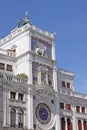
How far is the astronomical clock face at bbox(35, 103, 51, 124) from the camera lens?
5491 cm

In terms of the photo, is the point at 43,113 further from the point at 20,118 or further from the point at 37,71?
the point at 37,71

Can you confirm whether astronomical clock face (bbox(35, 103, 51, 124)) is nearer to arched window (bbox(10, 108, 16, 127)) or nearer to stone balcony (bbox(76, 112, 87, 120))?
arched window (bbox(10, 108, 16, 127))

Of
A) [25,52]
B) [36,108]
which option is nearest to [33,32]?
[25,52]

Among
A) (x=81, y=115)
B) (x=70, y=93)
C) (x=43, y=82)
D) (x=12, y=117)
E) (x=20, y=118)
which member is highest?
(x=43, y=82)

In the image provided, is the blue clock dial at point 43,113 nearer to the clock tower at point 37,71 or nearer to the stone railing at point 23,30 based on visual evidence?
the clock tower at point 37,71

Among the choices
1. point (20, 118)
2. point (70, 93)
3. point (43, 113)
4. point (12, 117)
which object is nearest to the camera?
point (12, 117)

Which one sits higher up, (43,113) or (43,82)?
(43,82)

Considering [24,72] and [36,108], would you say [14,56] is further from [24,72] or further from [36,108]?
[36,108]

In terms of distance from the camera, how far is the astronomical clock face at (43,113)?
2162 inches

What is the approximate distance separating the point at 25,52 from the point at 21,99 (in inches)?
324

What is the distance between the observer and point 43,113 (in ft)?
183

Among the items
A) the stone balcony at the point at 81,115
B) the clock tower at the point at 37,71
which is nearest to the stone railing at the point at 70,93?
the clock tower at the point at 37,71

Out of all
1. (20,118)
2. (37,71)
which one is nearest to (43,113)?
(20,118)

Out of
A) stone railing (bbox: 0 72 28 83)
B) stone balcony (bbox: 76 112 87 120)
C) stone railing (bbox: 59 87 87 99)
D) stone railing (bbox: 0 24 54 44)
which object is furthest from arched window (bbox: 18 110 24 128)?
stone railing (bbox: 0 24 54 44)
